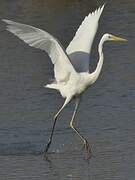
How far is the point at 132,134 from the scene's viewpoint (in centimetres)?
1178

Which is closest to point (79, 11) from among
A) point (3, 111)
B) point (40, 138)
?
point (3, 111)

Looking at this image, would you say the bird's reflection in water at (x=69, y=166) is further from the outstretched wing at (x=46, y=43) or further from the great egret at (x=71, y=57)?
the outstretched wing at (x=46, y=43)

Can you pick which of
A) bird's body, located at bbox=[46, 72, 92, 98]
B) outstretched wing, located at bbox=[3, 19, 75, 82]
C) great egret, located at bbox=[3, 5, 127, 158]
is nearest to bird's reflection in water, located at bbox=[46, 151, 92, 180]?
great egret, located at bbox=[3, 5, 127, 158]

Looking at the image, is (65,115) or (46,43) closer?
(46,43)

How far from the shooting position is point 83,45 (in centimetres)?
1239

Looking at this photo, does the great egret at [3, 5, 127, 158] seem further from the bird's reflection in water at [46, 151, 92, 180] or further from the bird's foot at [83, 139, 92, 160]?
the bird's reflection in water at [46, 151, 92, 180]

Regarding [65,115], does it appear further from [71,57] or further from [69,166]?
[69,166]

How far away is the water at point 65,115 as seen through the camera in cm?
1062

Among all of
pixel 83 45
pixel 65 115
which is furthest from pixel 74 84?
pixel 65 115

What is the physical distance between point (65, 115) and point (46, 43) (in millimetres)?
2348

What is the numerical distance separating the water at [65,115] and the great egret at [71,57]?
34 cm

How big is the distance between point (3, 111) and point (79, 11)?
923 centimetres

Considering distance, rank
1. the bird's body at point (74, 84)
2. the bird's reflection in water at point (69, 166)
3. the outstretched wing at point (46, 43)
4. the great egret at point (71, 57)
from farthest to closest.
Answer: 1. the bird's body at point (74, 84)
2. the great egret at point (71, 57)
3. the outstretched wing at point (46, 43)
4. the bird's reflection in water at point (69, 166)

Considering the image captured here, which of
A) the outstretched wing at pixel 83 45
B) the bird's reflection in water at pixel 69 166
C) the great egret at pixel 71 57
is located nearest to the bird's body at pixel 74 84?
the great egret at pixel 71 57
